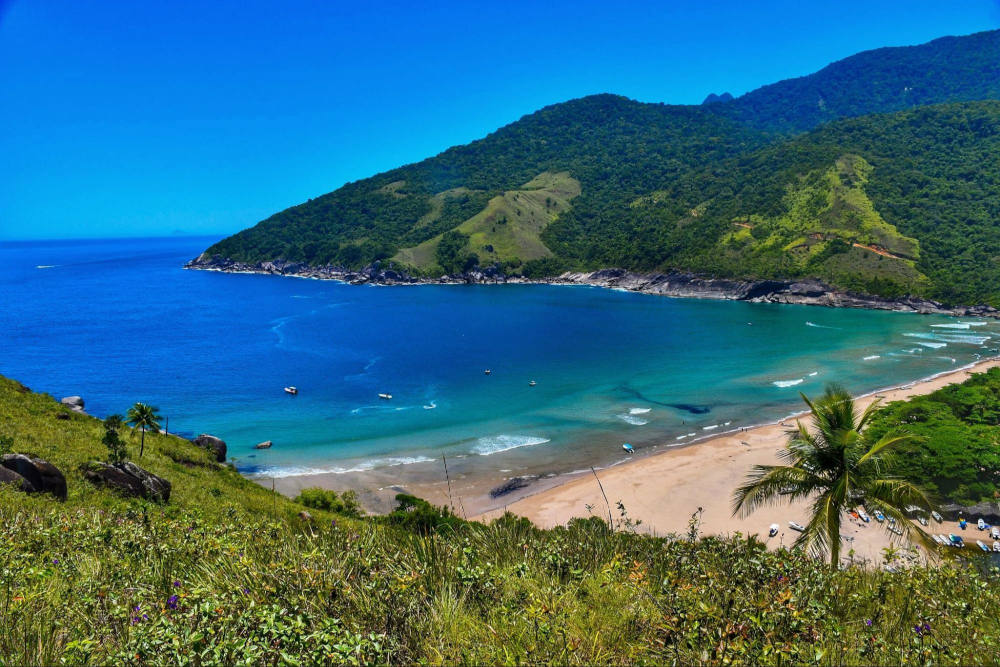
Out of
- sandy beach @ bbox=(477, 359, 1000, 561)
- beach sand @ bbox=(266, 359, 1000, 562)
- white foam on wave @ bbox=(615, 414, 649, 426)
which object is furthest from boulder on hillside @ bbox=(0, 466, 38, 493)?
white foam on wave @ bbox=(615, 414, 649, 426)

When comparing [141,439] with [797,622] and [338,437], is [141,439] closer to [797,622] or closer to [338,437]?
[338,437]

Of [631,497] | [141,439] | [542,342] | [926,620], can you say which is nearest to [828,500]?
[926,620]

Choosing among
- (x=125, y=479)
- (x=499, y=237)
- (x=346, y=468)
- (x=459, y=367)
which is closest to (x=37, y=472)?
(x=125, y=479)

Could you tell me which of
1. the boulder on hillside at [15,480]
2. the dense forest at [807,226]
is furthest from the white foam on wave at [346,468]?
the dense forest at [807,226]

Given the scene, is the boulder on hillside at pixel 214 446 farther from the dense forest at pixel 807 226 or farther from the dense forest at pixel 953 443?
the dense forest at pixel 807 226

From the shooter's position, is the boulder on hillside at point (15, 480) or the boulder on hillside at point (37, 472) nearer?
the boulder on hillside at point (15, 480)
